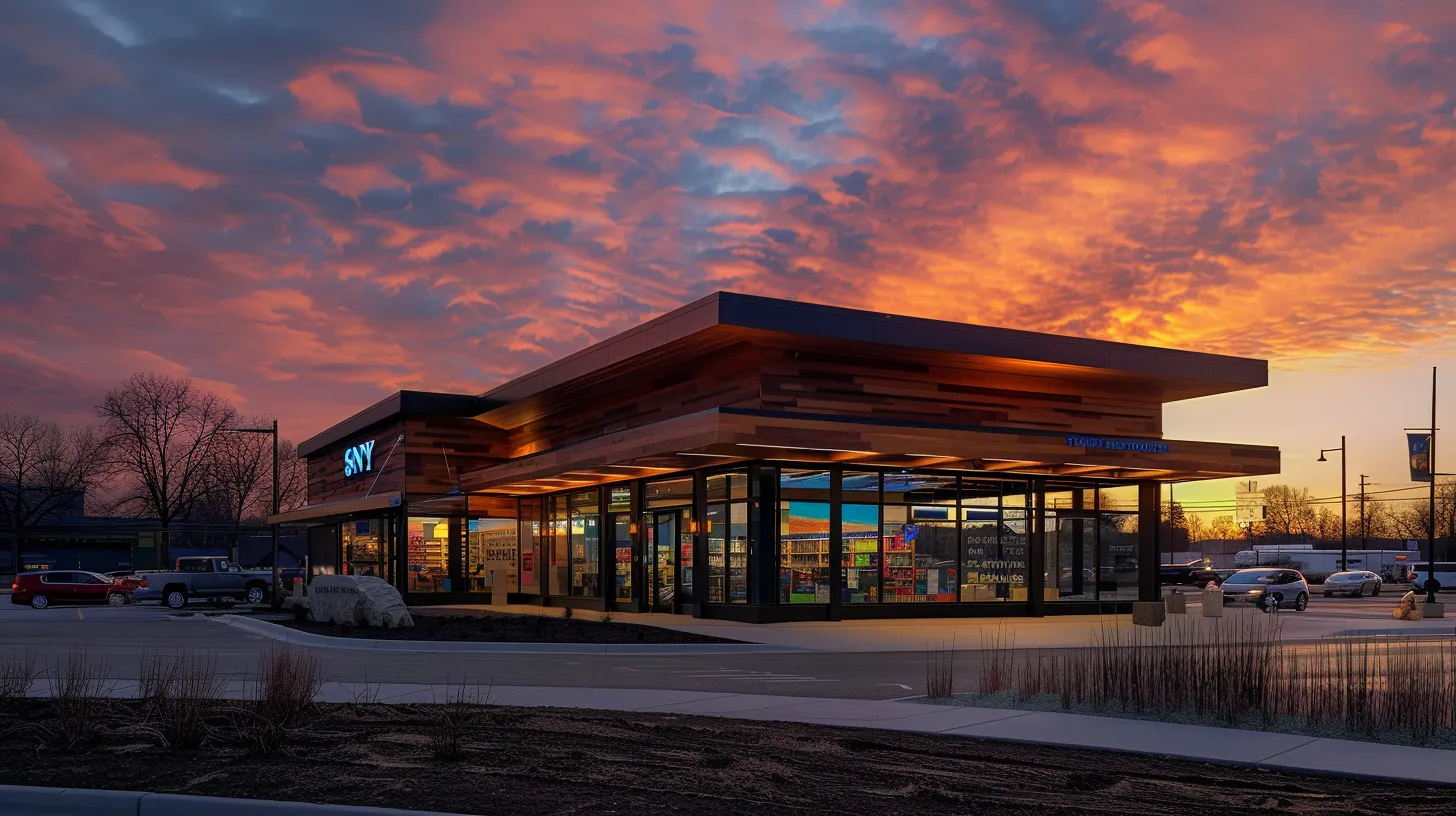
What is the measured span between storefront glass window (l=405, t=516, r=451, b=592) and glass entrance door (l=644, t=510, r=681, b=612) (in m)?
Result: 12.8

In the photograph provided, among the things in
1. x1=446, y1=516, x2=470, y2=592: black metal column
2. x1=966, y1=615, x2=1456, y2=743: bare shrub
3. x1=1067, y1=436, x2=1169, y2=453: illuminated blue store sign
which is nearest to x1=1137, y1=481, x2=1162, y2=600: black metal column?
x1=1067, y1=436, x2=1169, y2=453: illuminated blue store sign

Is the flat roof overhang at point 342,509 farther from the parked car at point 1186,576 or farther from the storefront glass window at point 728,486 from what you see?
the parked car at point 1186,576

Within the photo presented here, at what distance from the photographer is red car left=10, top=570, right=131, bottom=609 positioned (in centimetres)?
4709

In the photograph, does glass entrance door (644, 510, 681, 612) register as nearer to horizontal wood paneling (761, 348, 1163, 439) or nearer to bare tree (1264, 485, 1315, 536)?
horizontal wood paneling (761, 348, 1163, 439)

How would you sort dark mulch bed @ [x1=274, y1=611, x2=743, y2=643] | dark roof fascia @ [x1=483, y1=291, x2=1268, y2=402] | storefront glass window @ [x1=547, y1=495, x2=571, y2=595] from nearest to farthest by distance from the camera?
1. dark mulch bed @ [x1=274, y1=611, x2=743, y2=643]
2. dark roof fascia @ [x1=483, y1=291, x2=1268, y2=402]
3. storefront glass window @ [x1=547, y1=495, x2=571, y2=595]

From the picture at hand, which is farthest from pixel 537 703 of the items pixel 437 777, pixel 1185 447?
pixel 1185 447

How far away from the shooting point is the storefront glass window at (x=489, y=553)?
4403cm

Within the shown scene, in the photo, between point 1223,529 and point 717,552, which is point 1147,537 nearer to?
point 717,552

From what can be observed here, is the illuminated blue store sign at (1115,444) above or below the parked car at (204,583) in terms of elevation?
above

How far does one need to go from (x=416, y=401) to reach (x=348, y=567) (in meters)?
11.2

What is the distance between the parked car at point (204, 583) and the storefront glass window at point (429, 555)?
8.83m

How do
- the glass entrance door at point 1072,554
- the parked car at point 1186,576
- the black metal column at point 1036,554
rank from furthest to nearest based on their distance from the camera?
the parked car at point 1186,576 → the glass entrance door at point 1072,554 → the black metal column at point 1036,554

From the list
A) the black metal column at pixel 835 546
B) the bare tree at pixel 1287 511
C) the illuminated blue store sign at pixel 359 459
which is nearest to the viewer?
the black metal column at pixel 835 546

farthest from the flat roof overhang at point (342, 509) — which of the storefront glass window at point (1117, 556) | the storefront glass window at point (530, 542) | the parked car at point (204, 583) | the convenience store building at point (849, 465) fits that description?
the storefront glass window at point (1117, 556)
